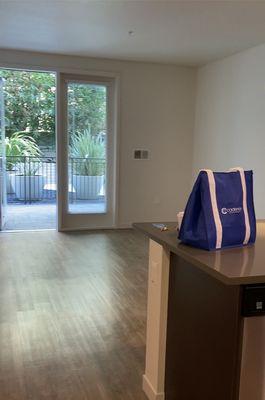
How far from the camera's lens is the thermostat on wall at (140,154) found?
6.16 metres

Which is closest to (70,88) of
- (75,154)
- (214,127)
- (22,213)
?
(75,154)

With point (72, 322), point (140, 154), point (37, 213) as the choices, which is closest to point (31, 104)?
point (37, 213)

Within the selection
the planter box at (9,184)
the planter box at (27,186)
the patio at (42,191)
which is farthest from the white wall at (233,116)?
the planter box at (9,184)

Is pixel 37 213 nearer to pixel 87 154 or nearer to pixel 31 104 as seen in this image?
pixel 87 154

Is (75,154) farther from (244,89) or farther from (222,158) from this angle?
(244,89)

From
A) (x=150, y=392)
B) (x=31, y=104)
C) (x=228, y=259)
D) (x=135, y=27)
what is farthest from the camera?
(x=31, y=104)

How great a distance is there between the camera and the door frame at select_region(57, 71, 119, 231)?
227 inches

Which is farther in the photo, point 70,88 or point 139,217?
point 139,217

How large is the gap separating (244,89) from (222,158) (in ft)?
3.33

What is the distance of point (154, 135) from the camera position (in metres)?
6.21

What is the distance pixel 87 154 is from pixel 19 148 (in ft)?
10.4

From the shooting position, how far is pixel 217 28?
412 cm

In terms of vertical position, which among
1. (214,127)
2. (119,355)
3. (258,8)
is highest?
(258,8)

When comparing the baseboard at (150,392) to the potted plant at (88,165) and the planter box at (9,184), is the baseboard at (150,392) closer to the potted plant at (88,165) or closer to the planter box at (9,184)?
the potted plant at (88,165)
